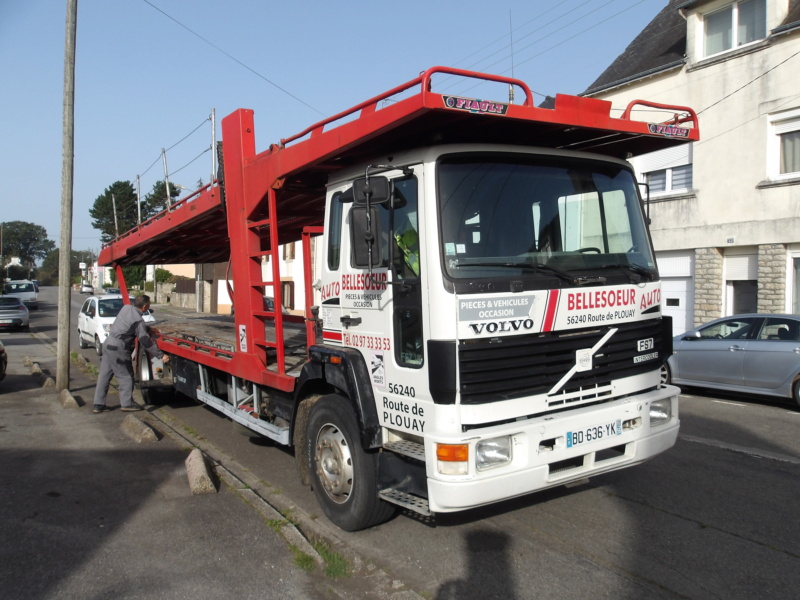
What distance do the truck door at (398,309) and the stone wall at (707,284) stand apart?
45.9 feet

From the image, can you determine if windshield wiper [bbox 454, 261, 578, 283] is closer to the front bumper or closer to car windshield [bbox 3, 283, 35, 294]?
the front bumper

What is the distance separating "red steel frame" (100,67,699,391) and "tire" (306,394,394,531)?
2.36 feet

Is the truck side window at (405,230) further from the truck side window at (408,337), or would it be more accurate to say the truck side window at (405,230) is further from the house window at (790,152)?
the house window at (790,152)

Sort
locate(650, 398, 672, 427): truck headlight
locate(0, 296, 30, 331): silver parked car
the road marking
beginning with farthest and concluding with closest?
1. locate(0, 296, 30, 331): silver parked car
2. the road marking
3. locate(650, 398, 672, 427): truck headlight

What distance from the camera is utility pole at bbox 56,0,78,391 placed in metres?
10.6

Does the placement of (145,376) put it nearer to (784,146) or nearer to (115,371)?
(115,371)

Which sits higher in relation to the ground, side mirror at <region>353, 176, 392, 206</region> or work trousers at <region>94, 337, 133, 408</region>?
side mirror at <region>353, 176, 392, 206</region>

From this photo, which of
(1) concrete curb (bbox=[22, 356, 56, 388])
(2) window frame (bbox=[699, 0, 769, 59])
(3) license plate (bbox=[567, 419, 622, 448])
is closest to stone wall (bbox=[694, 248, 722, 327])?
(2) window frame (bbox=[699, 0, 769, 59])

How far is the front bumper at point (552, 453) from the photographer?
3729 mm

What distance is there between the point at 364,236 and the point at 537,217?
1170 mm

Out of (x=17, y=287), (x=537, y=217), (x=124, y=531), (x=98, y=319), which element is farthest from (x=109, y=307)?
(x=17, y=287)

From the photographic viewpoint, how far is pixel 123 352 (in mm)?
9297

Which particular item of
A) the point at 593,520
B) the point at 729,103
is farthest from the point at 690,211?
the point at 593,520

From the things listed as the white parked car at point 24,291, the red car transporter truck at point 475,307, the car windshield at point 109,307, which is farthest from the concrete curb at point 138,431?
the white parked car at point 24,291
